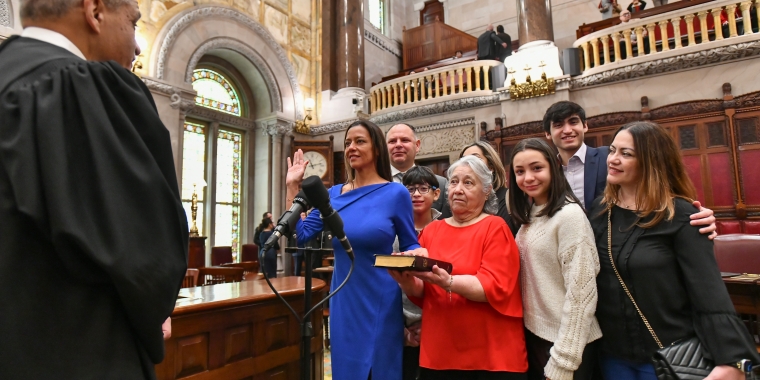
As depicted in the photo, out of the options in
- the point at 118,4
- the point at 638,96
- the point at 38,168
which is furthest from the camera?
the point at 638,96

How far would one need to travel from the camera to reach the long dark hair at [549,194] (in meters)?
1.65

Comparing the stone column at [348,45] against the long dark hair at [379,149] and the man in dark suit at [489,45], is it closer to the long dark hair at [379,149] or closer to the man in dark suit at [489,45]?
the man in dark suit at [489,45]

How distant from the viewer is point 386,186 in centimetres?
170

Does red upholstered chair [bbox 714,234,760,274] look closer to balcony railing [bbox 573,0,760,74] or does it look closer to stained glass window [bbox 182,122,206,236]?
balcony railing [bbox 573,0,760,74]

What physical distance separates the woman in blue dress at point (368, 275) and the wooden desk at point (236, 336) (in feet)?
2.76

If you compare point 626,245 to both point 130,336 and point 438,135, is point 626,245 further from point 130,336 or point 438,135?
point 438,135

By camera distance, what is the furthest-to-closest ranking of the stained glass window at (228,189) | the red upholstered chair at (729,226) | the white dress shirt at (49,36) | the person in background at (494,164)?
the stained glass window at (228,189)
the red upholstered chair at (729,226)
the person in background at (494,164)
the white dress shirt at (49,36)

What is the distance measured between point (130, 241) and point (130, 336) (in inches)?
7.9

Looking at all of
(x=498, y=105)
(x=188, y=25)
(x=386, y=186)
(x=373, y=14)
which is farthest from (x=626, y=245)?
(x=373, y=14)

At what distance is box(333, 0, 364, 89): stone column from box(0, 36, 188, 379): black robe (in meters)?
10.3

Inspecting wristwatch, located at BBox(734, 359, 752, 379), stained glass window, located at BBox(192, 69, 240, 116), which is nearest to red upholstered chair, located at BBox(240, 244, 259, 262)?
stained glass window, located at BBox(192, 69, 240, 116)

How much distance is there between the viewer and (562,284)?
1569 millimetres

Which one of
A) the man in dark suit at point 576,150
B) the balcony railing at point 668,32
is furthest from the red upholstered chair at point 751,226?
the man in dark suit at point 576,150

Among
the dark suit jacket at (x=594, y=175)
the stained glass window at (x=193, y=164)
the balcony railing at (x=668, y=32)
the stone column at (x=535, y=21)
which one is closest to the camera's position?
the dark suit jacket at (x=594, y=175)
